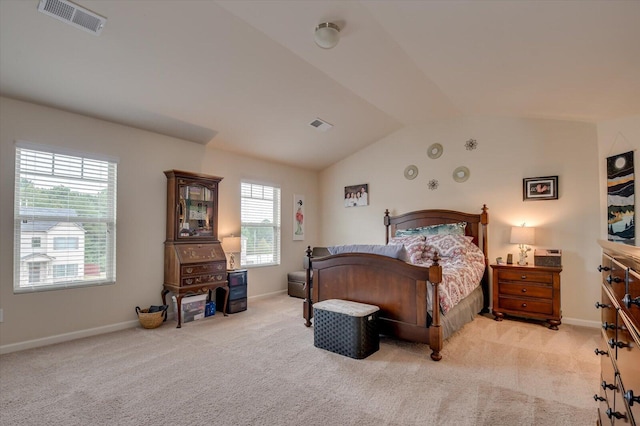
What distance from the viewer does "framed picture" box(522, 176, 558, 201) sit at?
4.24m

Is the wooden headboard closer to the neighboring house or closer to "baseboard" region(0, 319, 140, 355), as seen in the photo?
"baseboard" region(0, 319, 140, 355)

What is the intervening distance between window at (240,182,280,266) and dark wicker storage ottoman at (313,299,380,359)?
254cm

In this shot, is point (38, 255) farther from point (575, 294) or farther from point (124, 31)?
point (575, 294)

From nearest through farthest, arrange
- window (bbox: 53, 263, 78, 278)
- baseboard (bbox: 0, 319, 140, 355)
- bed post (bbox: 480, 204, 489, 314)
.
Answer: baseboard (bbox: 0, 319, 140, 355), window (bbox: 53, 263, 78, 278), bed post (bbox: 480, 204, 489, 314)

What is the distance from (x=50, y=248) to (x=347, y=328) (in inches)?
125

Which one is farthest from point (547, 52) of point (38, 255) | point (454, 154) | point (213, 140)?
point (38, 255)

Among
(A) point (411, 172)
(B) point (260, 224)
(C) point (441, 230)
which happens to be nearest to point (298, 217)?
(B) point (260, 224)

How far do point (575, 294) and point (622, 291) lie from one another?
3705 millimetres

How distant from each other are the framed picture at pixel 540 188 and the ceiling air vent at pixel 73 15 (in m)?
4.98

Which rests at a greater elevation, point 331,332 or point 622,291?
point 622,291

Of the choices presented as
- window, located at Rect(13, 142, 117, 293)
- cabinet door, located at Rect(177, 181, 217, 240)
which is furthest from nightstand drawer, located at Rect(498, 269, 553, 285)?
window, located at Rect(13, 142, 117, 293)

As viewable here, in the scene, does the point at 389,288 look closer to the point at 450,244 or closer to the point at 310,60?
the point at 450,244

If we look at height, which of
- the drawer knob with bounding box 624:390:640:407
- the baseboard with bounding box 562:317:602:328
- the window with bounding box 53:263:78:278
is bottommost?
the baseboard with bounding box 562:317:602:328

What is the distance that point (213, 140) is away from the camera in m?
4.75
